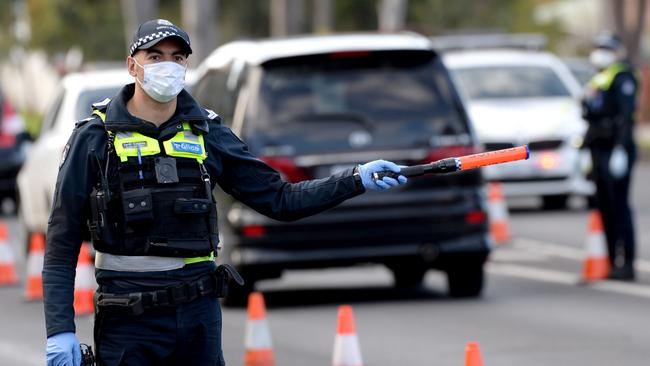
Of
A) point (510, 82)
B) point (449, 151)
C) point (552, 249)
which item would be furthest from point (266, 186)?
point (510, 82)

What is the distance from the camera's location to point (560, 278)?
1451cm

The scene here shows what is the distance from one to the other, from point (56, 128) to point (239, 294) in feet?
10.4

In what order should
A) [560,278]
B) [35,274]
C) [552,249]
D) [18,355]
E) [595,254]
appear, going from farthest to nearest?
[552,249]
[560,278]
[595,254]
[35,274]
[18,355]

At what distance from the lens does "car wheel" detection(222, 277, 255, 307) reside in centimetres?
1256

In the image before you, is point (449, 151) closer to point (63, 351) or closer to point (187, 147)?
point (187, 147)

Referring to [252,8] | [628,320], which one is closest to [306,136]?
[628,320]

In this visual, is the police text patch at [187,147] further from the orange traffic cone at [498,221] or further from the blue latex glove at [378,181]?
the orange traffic cone at [498,221]

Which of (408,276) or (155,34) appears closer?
(155,34)

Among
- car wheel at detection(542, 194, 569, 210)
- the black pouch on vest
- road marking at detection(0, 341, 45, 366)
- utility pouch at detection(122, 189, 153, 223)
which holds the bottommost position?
car wheel at detection(542, 194, 569, 210)

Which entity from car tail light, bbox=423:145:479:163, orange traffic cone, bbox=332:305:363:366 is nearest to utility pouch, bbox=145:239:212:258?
orange traffic cone, bbox=332:305:363:366

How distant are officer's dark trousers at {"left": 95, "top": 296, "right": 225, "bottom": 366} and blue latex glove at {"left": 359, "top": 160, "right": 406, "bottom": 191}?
2.12ft

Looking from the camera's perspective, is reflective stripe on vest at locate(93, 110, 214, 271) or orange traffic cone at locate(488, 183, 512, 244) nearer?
reflective stripe on vest at locate(93, 110, 214, 271)

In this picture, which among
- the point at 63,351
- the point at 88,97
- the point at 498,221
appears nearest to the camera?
the point at 63,351

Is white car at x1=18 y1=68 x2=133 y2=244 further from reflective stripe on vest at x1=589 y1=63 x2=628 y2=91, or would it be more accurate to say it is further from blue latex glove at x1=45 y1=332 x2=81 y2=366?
blue latex glove at x1=45 y1=332 x2=81 y2=366
